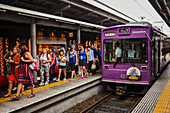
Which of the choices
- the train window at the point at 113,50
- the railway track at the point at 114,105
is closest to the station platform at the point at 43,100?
the railway track at the point at 114,105

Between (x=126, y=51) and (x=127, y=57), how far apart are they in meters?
0.26

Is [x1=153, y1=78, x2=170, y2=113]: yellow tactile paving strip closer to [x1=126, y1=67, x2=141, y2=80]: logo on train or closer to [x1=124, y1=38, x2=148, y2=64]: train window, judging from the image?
[x1=126, y1=67, x2=141, y2=80]: logo on train

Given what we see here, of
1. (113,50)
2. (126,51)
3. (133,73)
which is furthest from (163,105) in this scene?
(113,50)

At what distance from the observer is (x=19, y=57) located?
544cm

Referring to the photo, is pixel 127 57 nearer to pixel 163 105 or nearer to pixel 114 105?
pixel 114 105

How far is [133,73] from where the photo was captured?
704 cm

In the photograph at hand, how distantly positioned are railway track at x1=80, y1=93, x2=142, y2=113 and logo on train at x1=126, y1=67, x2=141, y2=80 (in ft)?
3.15

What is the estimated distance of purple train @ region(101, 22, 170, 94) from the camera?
6887 mm

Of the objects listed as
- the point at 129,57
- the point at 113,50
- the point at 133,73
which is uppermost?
the point at 113,50

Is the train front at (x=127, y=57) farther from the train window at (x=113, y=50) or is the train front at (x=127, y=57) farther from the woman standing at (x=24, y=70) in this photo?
the woman standing at (x=24, y=70)

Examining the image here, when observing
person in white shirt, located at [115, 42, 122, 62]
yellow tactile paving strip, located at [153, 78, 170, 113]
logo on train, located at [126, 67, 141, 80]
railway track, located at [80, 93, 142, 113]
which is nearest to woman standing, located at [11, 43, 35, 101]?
railway track, located at [80, 93, 142, 113]

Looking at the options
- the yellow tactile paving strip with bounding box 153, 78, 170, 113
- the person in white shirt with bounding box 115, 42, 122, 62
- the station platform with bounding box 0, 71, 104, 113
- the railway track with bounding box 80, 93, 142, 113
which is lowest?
the railway track with bounding box 80, 93, 142, 113

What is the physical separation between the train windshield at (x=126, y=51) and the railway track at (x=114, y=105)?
1615mm

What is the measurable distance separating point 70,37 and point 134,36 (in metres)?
5.54
